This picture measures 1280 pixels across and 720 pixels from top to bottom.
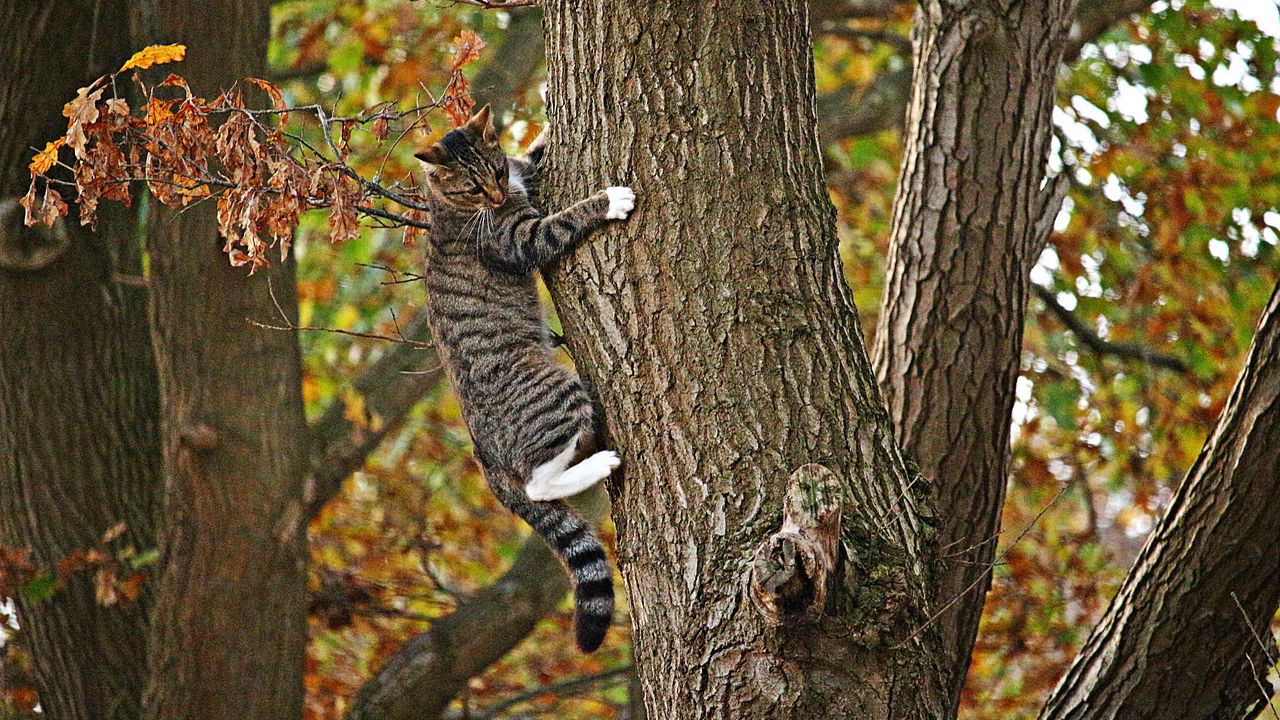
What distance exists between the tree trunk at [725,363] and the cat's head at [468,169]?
124cm

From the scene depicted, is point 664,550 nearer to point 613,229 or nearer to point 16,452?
point 613,229

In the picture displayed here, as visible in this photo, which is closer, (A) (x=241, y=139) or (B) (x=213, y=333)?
(A) (x=241, y=139)

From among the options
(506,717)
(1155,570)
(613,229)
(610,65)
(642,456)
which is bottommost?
(506,717)

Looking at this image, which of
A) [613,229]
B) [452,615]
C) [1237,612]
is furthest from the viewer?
[452,615]

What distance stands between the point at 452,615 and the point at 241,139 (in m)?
2.96

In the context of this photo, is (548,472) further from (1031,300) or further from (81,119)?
(1031,300)

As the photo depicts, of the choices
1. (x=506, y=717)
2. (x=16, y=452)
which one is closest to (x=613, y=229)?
(x=16, y=452)

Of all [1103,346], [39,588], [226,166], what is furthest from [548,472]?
[1103,346]

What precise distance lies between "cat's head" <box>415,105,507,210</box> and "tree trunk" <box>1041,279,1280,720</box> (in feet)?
7.17

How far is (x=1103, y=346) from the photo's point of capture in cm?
599

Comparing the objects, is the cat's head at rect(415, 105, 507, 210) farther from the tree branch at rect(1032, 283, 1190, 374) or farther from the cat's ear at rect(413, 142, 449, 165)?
the tree branch at rect(1032, 283, 1190, 374)

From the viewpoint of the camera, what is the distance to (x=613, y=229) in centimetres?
250

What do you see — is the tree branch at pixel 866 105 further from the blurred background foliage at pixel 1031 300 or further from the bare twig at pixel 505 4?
the bare twig at pixel 505 4

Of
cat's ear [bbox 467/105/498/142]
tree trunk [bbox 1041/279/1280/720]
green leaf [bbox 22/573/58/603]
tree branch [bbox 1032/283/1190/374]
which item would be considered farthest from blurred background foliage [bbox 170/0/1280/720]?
tree trunk [bbox 1041/279/1280/720]
